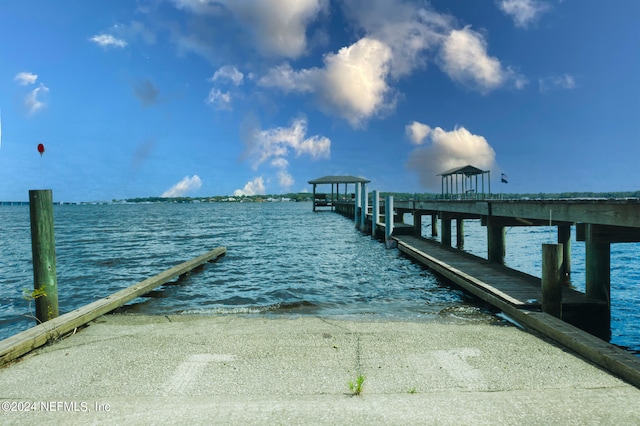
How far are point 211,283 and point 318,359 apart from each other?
8685mm

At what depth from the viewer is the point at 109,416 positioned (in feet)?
11.9

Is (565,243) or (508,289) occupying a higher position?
(565,243)

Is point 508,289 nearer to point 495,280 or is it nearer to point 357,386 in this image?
point 495,280

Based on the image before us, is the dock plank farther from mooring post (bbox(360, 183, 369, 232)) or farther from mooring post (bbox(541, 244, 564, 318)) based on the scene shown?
mooring post (bbox(360, 183, 369, 232))

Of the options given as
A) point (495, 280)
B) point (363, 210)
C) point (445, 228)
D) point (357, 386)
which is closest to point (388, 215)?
point (445, 228)

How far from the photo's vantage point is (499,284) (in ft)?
32.0

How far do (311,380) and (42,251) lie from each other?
5220 millimetres

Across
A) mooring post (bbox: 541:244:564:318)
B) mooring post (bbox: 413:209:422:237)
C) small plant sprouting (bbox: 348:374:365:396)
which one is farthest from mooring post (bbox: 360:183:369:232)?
small plant sprouting (bbox: 348:374:365:396)

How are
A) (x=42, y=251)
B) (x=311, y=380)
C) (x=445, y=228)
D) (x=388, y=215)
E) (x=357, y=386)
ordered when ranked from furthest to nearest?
(x=388, y=215) → (x=445, y=228) → (x=42, y=251) → (x=311, y=380) → (x=357, y=386)

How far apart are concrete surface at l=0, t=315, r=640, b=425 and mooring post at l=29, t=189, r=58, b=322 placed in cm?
103

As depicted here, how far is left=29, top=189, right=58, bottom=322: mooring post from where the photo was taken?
6832 mm

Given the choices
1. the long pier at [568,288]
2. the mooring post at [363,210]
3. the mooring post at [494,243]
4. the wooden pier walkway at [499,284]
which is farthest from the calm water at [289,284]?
the mooring post at [363,210]

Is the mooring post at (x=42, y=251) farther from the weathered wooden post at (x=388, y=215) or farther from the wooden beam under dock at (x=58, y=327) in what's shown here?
the weathered wooden post at (x=388, y=215)

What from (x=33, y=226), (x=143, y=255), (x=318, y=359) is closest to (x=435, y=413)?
(x=318, y=359)
